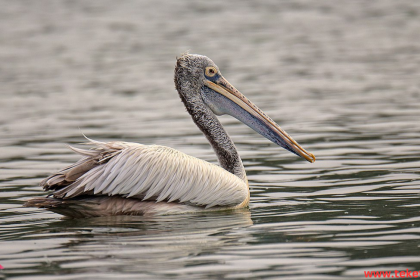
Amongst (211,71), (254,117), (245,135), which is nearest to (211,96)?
(211,71)

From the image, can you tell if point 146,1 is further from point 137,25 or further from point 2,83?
point 2,83

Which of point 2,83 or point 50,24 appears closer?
point 2,83

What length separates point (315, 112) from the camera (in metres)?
11.4

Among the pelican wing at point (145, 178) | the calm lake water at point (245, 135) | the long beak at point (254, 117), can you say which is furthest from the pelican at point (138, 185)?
the long beak at point (254, 117)

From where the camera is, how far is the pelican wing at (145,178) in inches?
234

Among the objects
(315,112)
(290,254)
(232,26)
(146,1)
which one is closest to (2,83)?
(315,112)

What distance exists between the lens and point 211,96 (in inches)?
278

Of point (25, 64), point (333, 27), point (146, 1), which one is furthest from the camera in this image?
point (146, 1)

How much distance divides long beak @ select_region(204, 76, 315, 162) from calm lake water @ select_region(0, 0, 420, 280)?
0.43m

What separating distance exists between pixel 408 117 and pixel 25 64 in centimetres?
1024

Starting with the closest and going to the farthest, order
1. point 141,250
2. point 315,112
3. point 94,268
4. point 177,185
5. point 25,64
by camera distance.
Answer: point 94,268 < point 141,250 < point 177,185 < point 315,112 < point 25,64

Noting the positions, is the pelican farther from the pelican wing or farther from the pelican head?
the pelican head

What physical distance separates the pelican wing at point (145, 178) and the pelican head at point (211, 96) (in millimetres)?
760

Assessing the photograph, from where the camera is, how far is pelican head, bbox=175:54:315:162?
6.95m
